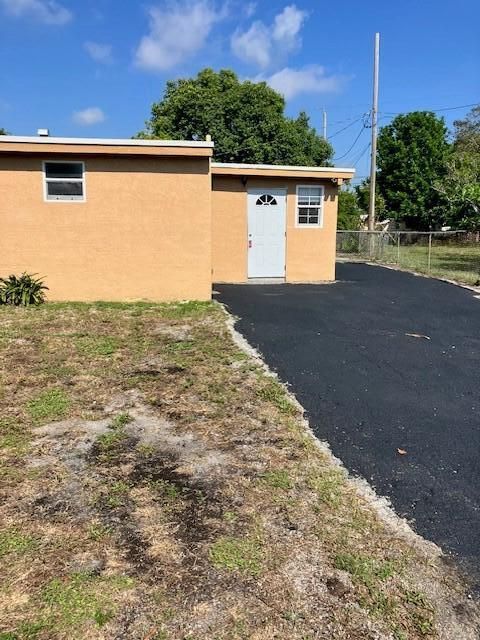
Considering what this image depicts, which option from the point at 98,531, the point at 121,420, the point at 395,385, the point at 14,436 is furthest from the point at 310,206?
the point at 98,531

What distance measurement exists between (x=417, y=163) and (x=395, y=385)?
2978 cm

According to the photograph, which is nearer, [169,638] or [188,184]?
[169,638]

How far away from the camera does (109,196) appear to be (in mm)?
9578

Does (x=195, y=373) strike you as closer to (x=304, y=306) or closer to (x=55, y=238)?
(x=304, y=306)

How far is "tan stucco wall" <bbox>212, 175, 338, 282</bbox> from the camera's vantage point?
1252 centimetres

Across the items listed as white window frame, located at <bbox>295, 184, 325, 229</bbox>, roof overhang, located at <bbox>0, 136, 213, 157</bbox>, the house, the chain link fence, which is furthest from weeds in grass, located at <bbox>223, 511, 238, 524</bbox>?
the chain link fence

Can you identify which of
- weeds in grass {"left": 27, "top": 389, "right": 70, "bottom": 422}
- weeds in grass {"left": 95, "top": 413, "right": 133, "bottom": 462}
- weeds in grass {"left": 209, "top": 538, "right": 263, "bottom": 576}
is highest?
weeds in grass {"left": 27, "top": 389, "right": 70, "bottom": 422}

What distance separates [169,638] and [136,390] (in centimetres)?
313

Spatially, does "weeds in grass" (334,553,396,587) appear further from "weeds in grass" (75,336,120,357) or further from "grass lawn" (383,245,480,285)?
"grass lawn" (383,245,480,285)

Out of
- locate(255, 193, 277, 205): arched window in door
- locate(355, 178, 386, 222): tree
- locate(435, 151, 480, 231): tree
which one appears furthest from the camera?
locate(355, 178, 386, 222): tree

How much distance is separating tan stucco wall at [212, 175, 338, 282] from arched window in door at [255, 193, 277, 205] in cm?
22

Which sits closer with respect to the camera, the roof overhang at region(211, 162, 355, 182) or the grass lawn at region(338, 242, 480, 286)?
the roof overhang at region(211, 162, 355, 182)

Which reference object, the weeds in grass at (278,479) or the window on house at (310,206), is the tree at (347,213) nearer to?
the window on house at (310,206)

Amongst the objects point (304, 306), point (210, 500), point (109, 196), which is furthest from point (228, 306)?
point (210, 500)
